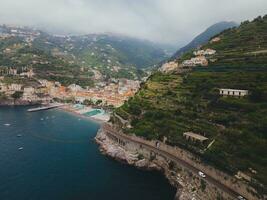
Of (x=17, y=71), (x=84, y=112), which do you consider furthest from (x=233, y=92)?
(x=17, y=71)

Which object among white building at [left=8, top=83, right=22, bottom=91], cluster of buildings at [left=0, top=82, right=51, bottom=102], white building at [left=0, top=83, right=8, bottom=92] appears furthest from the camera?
white building at [left=8, top=83, right=22, bottom=91]

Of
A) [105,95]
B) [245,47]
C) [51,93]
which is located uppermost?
[245,47]

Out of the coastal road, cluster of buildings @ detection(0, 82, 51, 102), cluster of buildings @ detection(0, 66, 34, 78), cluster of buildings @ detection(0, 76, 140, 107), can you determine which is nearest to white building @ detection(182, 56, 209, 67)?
the coastal road

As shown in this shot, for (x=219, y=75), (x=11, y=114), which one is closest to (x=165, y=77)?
(x=219, y=75)

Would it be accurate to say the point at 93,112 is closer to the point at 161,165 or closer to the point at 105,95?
the point at 105,95

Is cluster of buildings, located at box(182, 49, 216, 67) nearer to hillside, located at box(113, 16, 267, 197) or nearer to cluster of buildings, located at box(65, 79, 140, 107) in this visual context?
hillside, located at box(113, 16, 267, 197)

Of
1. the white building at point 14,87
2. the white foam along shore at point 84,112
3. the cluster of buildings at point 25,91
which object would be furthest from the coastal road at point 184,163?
the white building at point 14,87

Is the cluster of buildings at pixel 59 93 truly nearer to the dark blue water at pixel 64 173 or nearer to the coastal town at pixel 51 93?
the coastal town at pixel 51 93
